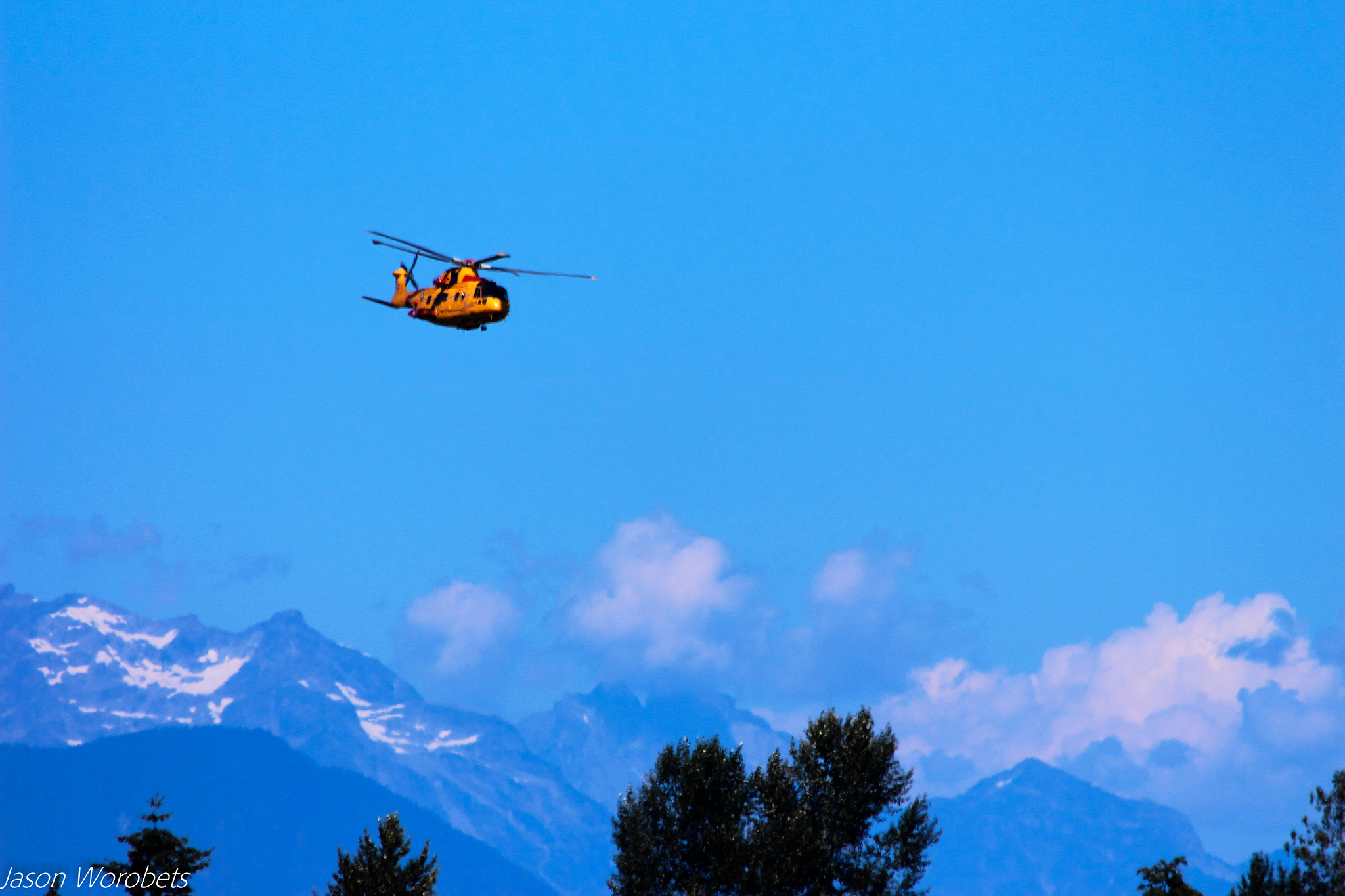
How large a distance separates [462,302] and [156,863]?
1342 inches

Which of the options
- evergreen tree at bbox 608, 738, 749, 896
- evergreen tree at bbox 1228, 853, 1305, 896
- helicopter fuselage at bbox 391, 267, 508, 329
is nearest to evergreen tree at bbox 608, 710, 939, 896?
evergreen tree at bbox 608, 738, 749, 896

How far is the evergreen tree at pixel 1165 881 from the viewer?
72.2 metres

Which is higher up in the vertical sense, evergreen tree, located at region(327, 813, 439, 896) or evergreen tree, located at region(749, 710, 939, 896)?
evergreen tree, located at region(749, 710, 939, 896)

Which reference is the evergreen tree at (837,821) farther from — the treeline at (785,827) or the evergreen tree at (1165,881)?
the evergreen tree at (1165,881)

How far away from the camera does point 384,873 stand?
240 feet

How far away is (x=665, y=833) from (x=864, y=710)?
13978 mm

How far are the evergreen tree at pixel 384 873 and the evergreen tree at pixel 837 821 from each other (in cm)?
1987

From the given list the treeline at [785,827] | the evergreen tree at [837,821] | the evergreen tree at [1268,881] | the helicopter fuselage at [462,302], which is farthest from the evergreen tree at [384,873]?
the evergreen tree at [1268,881]

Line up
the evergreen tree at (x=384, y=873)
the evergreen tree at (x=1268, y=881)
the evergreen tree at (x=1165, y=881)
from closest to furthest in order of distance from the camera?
the evergreen tree at (x=1165, y=881) < the evergreen tree at (x=384, y=873) < the evergreen tree at (x=1268, y=881)

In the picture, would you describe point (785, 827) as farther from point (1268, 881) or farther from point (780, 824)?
point (1268, 881)

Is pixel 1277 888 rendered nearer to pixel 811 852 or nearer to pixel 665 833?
pixel 811 852

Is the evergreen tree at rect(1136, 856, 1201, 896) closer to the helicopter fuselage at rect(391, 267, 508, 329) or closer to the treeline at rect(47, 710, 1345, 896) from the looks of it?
the treeline at rect(47, 710, 1345, 896)

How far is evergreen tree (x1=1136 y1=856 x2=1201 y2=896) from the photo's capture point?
72188 millimetres

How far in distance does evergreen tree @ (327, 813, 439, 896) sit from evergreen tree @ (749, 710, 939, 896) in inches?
782
